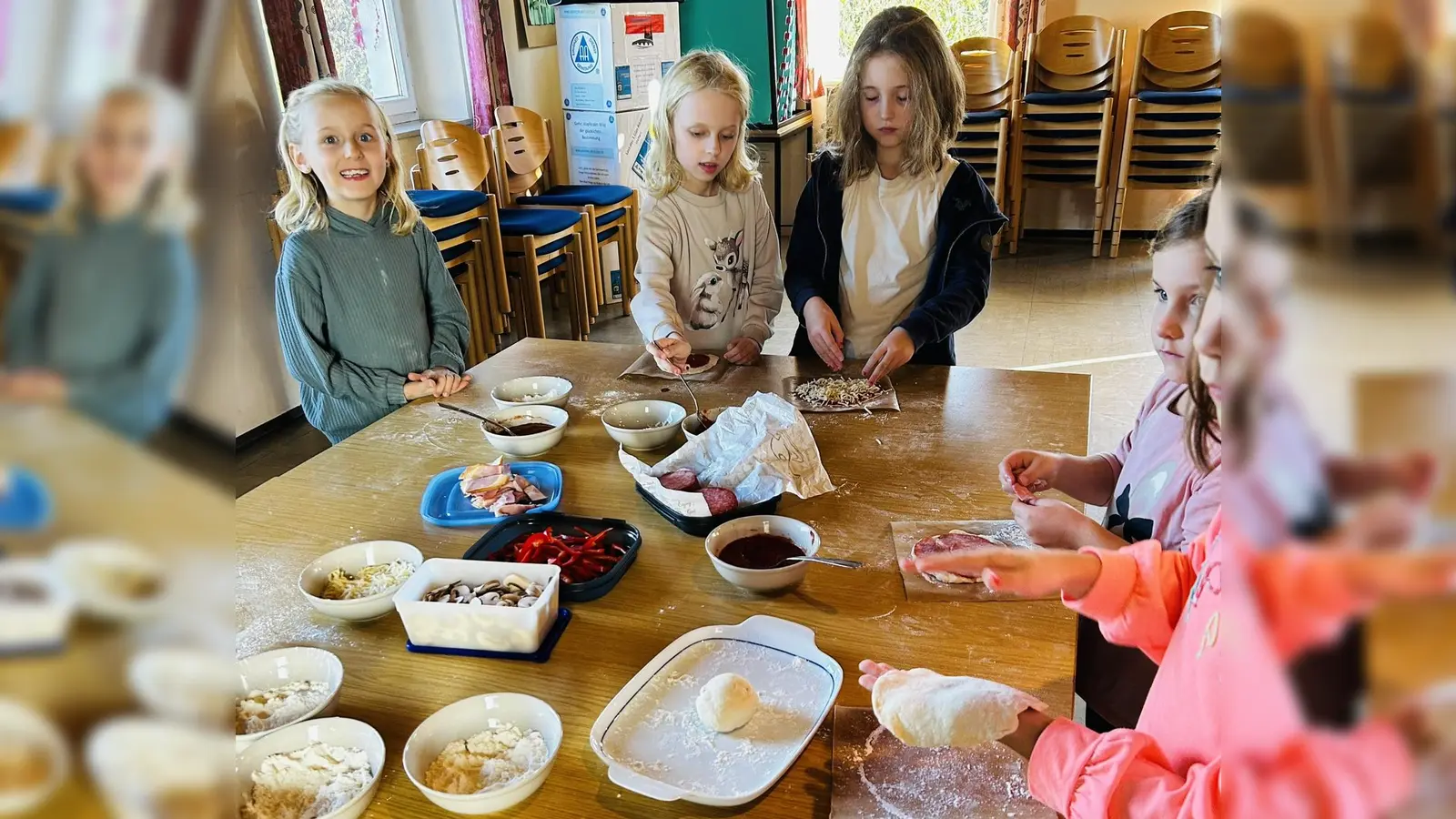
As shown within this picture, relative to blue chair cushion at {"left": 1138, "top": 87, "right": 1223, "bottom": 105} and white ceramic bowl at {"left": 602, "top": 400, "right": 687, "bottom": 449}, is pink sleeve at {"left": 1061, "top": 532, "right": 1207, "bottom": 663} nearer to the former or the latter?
white ceramic bowl at {"left": 602, "top": 400, "right": 687, "bottom": 449}

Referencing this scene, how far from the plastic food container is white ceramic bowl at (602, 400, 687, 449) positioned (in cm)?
47

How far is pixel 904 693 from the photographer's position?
0.77 m

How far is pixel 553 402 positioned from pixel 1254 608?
5.24 feet

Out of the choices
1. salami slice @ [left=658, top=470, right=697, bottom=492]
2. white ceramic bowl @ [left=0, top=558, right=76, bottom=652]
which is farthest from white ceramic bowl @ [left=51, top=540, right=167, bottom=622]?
salami slice @ [left=658, top=470, right=697, bottom=492]

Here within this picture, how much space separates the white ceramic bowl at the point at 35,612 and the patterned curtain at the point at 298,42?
353 centimetres

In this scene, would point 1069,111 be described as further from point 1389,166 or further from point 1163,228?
point 1389,166

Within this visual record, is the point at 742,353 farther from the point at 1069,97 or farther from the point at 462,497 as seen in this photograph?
the point at 1069,97

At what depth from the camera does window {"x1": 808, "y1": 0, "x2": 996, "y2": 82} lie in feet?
18.6

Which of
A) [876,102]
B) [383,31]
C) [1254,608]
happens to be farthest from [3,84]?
[383,31]

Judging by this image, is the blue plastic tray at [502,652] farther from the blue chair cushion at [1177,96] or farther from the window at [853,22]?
the window at [853,22]

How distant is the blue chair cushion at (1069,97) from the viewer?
4910 millimetres

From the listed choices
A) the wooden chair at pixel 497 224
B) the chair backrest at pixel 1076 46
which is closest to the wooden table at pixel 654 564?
the wooden chair at pixel 497 224

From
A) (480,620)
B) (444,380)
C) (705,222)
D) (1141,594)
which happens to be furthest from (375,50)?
(1141,594)

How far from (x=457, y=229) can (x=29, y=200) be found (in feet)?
12.3
